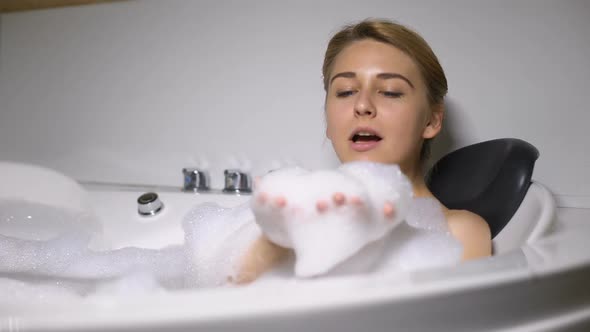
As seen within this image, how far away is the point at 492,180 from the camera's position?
0.96 m

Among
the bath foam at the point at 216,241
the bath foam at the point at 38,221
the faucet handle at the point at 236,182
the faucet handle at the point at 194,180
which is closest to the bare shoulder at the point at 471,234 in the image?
the bath foam at the point at 216,241

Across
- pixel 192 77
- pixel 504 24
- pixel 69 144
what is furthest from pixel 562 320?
pixel 69 144

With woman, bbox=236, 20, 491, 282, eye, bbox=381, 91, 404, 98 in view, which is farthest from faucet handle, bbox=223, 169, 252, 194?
eye, bbox=381, 91, 404, 98

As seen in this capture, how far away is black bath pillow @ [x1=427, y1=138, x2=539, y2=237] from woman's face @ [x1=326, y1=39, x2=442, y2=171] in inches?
8.2

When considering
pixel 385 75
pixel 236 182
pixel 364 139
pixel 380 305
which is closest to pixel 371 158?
pixel 364 139

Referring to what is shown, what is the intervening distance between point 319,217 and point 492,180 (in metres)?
0.60

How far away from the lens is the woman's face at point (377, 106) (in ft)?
2.66

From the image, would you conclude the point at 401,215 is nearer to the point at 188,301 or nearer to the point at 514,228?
the point at 188,301

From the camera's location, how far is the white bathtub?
379 mm

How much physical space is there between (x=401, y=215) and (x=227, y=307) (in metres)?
0.29

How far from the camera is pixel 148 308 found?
0.38 metres

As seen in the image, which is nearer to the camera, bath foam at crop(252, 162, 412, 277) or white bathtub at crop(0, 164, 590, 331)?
white bathtub at crop(0, 164, 590, 331)

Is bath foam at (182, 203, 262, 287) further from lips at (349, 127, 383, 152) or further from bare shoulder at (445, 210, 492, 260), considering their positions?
bare shoulder at (445, 210, 492, 260)

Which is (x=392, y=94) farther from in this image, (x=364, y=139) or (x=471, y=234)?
(x=471, y=234)
